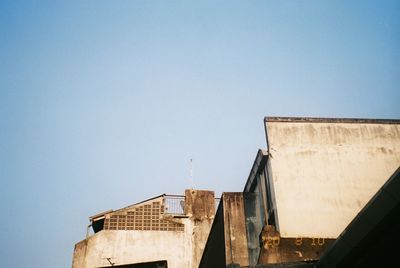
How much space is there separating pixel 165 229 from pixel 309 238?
44.3ft

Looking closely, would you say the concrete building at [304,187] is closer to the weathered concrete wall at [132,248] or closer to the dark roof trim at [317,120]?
the dark roof trim at [317,120]

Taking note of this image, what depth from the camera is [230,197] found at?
1446 cm

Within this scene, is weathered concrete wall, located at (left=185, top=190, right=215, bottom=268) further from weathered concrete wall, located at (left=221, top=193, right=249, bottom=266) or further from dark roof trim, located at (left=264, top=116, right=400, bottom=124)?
dark roof trim, located at (left=264, top=116, right=400, bottom=124)

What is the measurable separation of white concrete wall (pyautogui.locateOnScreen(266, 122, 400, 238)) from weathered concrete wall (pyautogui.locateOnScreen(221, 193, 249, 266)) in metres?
1.94

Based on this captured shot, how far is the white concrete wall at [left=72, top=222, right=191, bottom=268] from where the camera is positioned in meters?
22.3

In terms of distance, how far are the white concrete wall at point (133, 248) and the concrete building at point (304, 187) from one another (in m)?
8.23

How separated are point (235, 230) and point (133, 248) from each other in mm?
11305

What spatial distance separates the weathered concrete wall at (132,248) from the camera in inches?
877

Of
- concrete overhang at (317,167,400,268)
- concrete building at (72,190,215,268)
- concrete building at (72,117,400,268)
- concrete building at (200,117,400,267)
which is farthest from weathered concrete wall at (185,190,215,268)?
concrete overhang at (317,167,400,268)

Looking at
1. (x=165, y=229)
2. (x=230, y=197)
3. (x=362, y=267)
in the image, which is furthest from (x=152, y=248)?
(x=362, y=267)

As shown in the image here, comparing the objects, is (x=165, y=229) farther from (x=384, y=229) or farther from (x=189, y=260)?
(x=384, y=229)

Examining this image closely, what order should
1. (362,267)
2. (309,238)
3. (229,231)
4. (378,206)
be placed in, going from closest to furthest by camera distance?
(378,206) → (362,267) → (309,238) → (229,231)

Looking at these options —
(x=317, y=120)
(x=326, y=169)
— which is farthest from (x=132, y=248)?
(x=317, y=120)

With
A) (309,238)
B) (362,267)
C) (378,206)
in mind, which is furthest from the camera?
(309,238)
